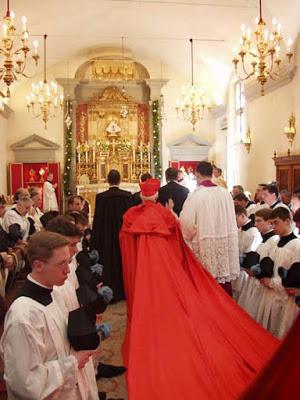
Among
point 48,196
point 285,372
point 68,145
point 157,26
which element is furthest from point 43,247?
point 68,145

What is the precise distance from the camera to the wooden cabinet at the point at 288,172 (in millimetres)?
11477

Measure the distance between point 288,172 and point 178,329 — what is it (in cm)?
853

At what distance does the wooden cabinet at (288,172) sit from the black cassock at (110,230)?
208 inches

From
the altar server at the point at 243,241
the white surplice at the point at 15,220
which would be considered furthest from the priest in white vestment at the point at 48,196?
the altar server at the point at 243,241

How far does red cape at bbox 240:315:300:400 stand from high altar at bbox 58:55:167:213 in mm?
17800

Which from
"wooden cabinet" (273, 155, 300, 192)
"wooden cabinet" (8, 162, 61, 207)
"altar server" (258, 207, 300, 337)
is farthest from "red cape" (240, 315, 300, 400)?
"wooden cabinet" (8, 162, 61, 207)

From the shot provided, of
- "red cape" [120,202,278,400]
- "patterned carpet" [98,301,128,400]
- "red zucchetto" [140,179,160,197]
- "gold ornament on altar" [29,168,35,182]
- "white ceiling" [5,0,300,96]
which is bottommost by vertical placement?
"patterned carpet" [98,301,128,400]

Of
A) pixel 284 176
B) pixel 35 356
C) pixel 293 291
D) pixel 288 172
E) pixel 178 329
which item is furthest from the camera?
pixel 284 176

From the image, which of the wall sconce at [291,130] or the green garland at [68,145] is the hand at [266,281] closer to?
the wall sconce at [291,130]

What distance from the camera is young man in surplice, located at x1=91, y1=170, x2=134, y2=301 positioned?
7.73m

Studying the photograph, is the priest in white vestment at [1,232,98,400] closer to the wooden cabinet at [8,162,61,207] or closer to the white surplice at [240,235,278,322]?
the white surplice at [240,235,278,322]

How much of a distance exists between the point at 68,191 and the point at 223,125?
21.2ft

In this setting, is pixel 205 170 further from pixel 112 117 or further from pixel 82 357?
pixel 112 117

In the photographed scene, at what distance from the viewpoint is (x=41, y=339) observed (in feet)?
7.71
